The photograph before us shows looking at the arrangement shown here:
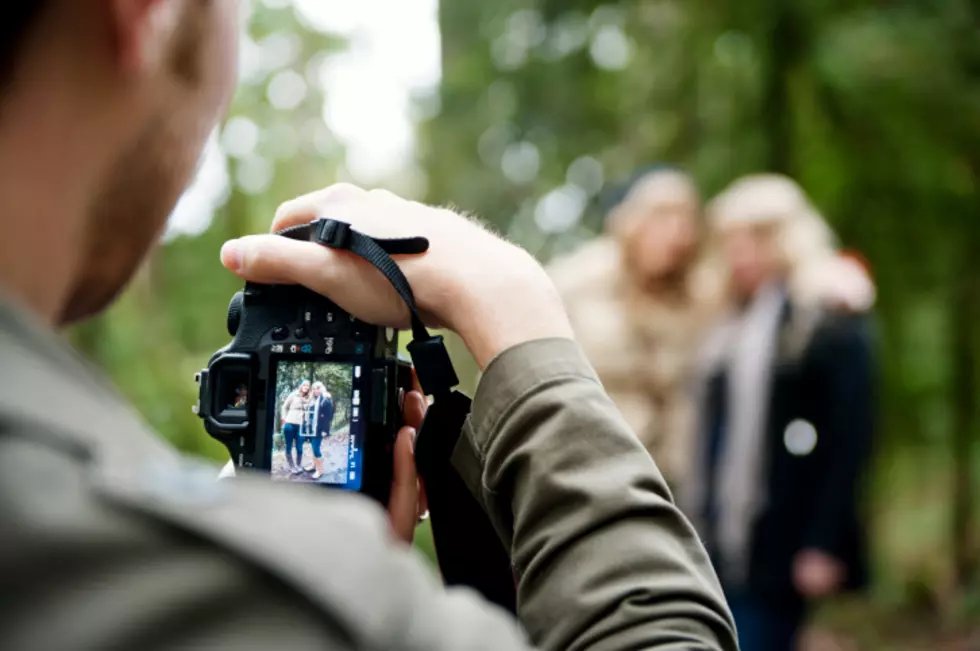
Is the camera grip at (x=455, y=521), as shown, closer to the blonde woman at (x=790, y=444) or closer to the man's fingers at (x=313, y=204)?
the man's fingers at (x=313, y=204)

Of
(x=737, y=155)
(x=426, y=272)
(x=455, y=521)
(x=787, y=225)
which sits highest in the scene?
(x=426, y=272)

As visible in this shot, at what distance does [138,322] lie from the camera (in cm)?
512

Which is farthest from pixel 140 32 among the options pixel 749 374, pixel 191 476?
pixel 749 374

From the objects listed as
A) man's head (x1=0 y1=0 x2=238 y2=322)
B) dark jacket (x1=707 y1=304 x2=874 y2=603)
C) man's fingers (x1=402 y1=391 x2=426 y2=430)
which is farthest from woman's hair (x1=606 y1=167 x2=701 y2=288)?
man's head (x1=0 y1=0 x2=238 y2=322)

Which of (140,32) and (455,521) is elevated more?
(140,32)

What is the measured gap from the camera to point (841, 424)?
11.6 feet

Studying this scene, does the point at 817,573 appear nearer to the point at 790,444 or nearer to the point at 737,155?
the point at 790,444

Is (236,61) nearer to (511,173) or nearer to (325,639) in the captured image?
(325,639)

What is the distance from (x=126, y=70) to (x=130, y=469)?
0.76 feet

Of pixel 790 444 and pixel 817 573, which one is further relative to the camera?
pixel 790 444

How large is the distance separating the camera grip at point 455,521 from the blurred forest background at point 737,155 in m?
2.94

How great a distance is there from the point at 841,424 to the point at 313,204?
109 inches

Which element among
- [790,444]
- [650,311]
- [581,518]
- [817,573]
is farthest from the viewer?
[650,311]

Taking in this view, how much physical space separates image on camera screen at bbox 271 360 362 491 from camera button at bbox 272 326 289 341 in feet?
0.08
